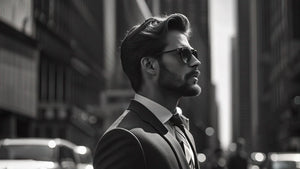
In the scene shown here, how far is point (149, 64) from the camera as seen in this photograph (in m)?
2.72

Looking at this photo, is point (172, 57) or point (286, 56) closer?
point (172, 57)

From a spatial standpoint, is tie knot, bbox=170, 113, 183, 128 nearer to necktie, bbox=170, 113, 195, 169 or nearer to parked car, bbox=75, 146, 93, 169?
necktie, bbox=170, 113, 195, 169

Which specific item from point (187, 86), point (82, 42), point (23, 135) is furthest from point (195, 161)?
point (82, 42)

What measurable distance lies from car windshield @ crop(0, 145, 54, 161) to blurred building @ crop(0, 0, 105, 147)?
2722 cm

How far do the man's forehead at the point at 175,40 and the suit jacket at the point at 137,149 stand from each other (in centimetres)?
27

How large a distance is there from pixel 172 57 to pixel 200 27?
3.19 metres

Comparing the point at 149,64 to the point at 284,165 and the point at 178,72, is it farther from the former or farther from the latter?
the point at 284,165

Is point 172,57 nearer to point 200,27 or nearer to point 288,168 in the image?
A: point 200,27

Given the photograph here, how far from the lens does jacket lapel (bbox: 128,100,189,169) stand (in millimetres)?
2577

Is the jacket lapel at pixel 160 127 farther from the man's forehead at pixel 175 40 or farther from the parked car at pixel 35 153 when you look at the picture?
the parked car at pixel 35 153

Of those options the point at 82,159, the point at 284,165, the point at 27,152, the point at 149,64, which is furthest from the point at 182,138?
the point at 82,159

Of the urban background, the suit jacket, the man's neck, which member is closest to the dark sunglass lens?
the man's neck

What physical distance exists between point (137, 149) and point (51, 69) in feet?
246

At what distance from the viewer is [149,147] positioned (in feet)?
8.25
